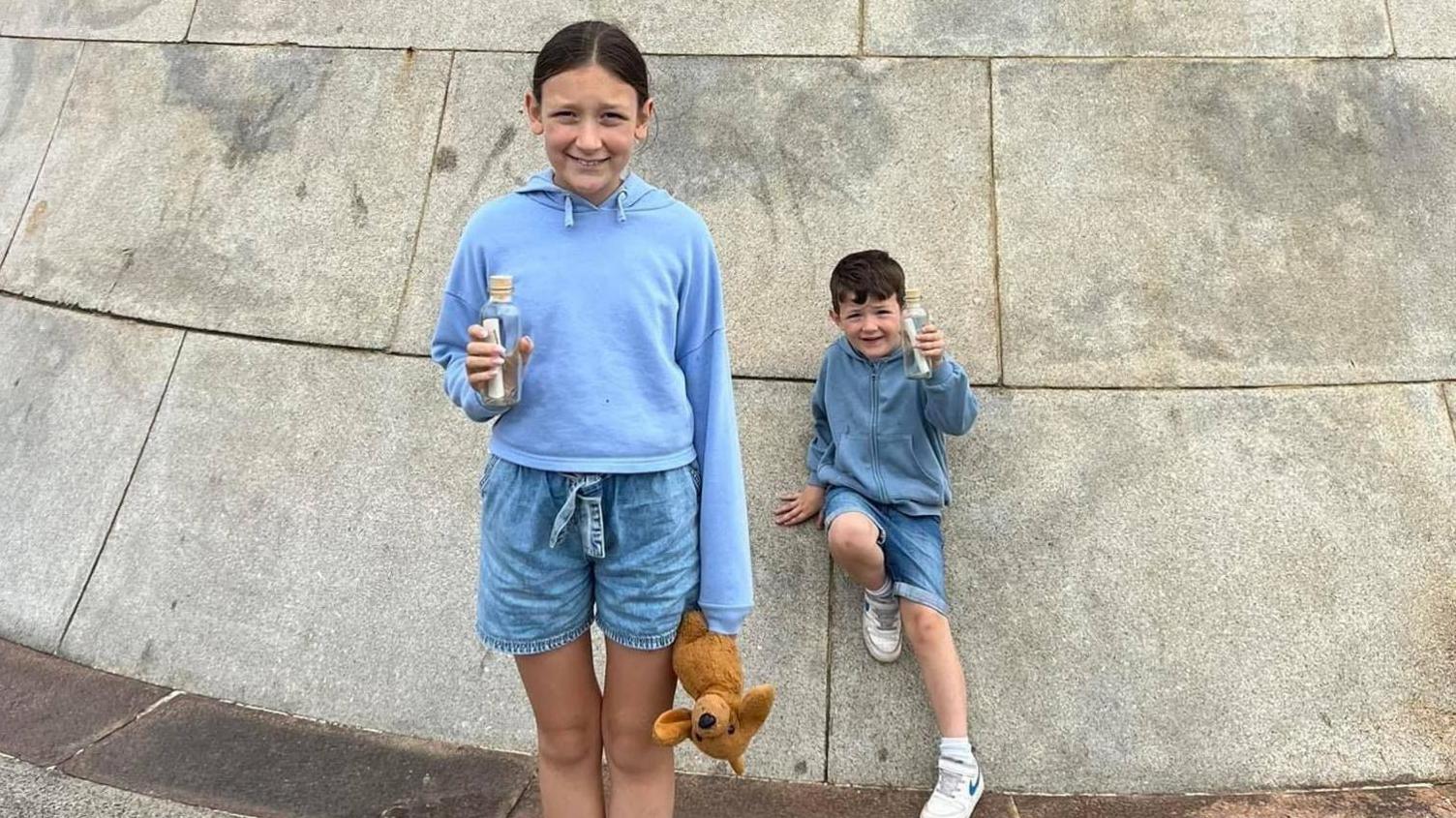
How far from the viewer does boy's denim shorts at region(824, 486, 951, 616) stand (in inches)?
123

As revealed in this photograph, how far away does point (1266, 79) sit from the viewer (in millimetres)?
4016

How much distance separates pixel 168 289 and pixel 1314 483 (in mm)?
4675

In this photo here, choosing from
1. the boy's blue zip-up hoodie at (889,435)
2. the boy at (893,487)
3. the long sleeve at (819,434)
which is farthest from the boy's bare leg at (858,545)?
the long sleeve at (819,434)

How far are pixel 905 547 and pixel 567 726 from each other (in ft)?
4.42

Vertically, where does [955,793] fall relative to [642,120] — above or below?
below

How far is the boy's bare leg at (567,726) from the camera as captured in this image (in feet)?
7.17

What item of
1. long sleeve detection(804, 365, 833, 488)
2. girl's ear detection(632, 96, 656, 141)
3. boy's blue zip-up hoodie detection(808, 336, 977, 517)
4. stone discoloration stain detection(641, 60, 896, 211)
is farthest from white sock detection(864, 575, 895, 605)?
girl's ear detection(632, 96, 656, 141)

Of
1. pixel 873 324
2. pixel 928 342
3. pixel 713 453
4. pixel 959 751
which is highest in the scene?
pixel 873 324

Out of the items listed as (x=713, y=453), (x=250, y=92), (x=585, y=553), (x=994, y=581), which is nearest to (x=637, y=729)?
(x=585, y=553)

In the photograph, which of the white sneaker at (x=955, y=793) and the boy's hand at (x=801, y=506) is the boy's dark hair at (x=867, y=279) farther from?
the white sneaker at (x=955, y=793)

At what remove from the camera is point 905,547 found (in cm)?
314

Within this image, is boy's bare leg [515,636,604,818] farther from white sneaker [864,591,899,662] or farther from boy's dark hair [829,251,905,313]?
boy's dark hair [829,251,905,313]

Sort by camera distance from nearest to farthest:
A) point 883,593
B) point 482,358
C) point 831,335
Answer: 1. point 482,358
2. point 883,593
3. point 831,335

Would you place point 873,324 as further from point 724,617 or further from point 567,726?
point 567,726
